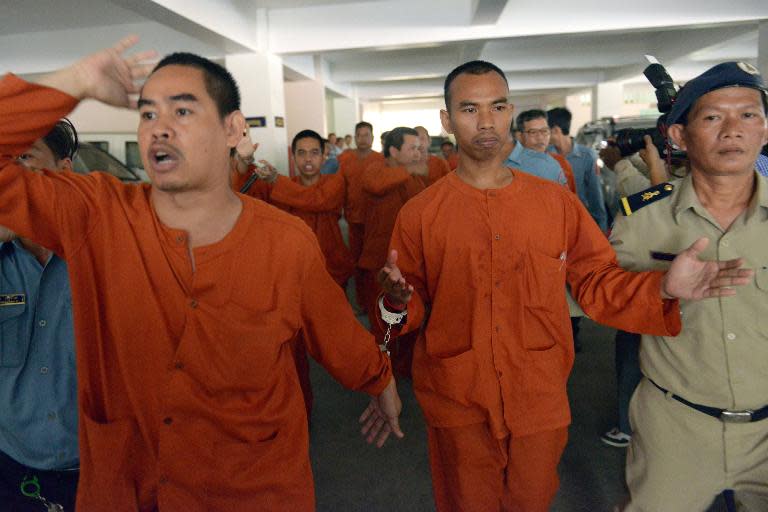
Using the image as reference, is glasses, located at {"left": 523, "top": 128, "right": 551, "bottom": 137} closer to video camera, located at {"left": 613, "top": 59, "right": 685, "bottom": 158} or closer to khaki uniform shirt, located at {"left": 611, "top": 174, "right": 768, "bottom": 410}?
video camera, located at {"left": 613, "top": 59, "right": 685, "bottom": 158}

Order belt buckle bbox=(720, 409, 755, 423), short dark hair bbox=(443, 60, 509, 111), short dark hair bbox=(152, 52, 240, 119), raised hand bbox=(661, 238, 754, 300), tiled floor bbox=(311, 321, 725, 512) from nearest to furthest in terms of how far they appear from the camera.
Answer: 1. short dark hair bbox=(152, 52, 240, 119)
2. raised hand bbox=(661, 238, 754, 300)
3. belt buckle bbox=(720, 409, 755, 423)
4. short dark hair bbox=(443, 60, 509, 111)
5. tiled floor bbox=(311, 321, 725, 512)

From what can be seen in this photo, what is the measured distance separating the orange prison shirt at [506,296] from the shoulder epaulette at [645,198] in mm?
141

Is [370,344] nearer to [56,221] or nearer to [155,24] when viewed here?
[56,221]

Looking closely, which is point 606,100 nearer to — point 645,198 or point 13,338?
point 645,198

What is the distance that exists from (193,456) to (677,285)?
1.52m

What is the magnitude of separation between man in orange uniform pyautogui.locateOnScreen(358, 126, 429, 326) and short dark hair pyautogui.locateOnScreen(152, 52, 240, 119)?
323 cm

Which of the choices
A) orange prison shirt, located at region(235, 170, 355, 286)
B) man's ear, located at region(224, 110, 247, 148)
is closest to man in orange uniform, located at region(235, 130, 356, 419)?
orange prison shirt, located at region(235, 170, 355, 286)

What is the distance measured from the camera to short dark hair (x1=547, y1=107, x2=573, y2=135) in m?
5.43

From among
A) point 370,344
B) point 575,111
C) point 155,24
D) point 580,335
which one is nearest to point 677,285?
point 370,344

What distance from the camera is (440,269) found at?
A: 84.6 inches

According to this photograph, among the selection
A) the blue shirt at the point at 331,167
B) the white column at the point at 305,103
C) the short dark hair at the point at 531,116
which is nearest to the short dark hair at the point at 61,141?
the short dark hair at the point at 531,116

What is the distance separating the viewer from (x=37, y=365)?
1.71 m

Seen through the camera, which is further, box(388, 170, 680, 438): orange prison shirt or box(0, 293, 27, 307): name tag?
box(388, 170, 680, 438): orange prison shirt

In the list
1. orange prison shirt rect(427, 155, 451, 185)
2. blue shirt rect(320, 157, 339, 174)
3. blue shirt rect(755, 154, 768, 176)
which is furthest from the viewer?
blue shirt rect(320, 157, 339, 174)
